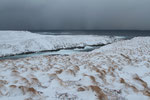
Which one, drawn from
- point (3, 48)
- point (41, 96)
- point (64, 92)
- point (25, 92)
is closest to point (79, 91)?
point (64, 92)

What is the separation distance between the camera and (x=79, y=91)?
2.42m

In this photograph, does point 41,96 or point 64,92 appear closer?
point 41,96

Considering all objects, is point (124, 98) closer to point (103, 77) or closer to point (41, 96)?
point (103, 77)

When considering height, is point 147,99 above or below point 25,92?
above

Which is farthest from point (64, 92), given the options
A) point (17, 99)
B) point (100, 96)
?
point (17, 99)

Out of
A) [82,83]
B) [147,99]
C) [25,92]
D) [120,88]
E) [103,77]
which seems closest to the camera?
[147,99]

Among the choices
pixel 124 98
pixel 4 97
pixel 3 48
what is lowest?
pixel 3 48

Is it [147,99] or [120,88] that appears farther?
[120,88]

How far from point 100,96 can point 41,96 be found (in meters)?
1.21

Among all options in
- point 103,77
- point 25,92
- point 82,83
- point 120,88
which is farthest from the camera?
point 103,77

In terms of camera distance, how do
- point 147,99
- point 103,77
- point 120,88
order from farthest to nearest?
point 103,77 → point 120,88 → point 147,99

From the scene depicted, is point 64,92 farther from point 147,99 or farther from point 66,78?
point 147,99

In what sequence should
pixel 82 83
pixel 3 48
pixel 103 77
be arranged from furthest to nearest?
pixel 3 48 < pixel 103 77 < pixel 82 83

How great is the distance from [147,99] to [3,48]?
2117 cm
